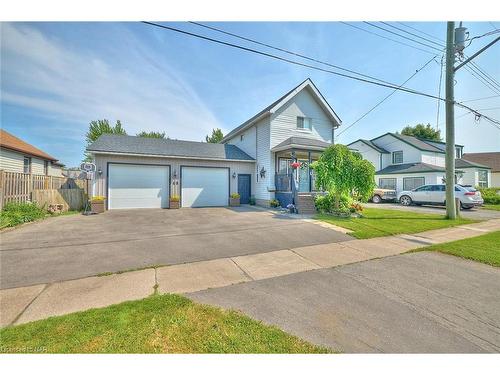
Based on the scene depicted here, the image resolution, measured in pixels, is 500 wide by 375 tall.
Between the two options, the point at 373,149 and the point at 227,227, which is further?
the point at 373,149

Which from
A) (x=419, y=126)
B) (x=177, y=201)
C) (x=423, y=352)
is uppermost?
(x=419, y=126)

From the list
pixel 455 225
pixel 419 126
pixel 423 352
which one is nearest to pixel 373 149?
pixel 455 225

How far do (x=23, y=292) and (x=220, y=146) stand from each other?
14.6m

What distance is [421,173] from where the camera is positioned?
20078 millimetres

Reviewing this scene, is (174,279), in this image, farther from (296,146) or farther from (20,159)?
(20,159)

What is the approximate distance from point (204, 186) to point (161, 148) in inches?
148

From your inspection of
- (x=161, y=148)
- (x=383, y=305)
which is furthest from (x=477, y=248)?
(x=161, y=148)

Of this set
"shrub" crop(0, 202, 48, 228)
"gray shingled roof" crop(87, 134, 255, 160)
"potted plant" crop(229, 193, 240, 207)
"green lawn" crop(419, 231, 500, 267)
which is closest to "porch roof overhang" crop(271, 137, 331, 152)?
"gray shingled roof" crop(87, 134, 255, 160)

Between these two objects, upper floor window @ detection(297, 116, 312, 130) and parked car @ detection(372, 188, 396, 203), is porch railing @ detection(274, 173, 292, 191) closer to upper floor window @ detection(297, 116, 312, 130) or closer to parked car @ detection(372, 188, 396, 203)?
upper floor window @ detection(297, 116, 312, 130)

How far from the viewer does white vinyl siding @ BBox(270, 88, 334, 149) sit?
14219mm

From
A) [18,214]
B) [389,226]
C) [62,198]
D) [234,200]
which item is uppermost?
[62,198]

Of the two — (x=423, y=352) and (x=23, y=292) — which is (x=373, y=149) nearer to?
(x=423, y=352)

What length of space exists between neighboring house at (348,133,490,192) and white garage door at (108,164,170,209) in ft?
56.3

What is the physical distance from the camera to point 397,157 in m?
24.2
